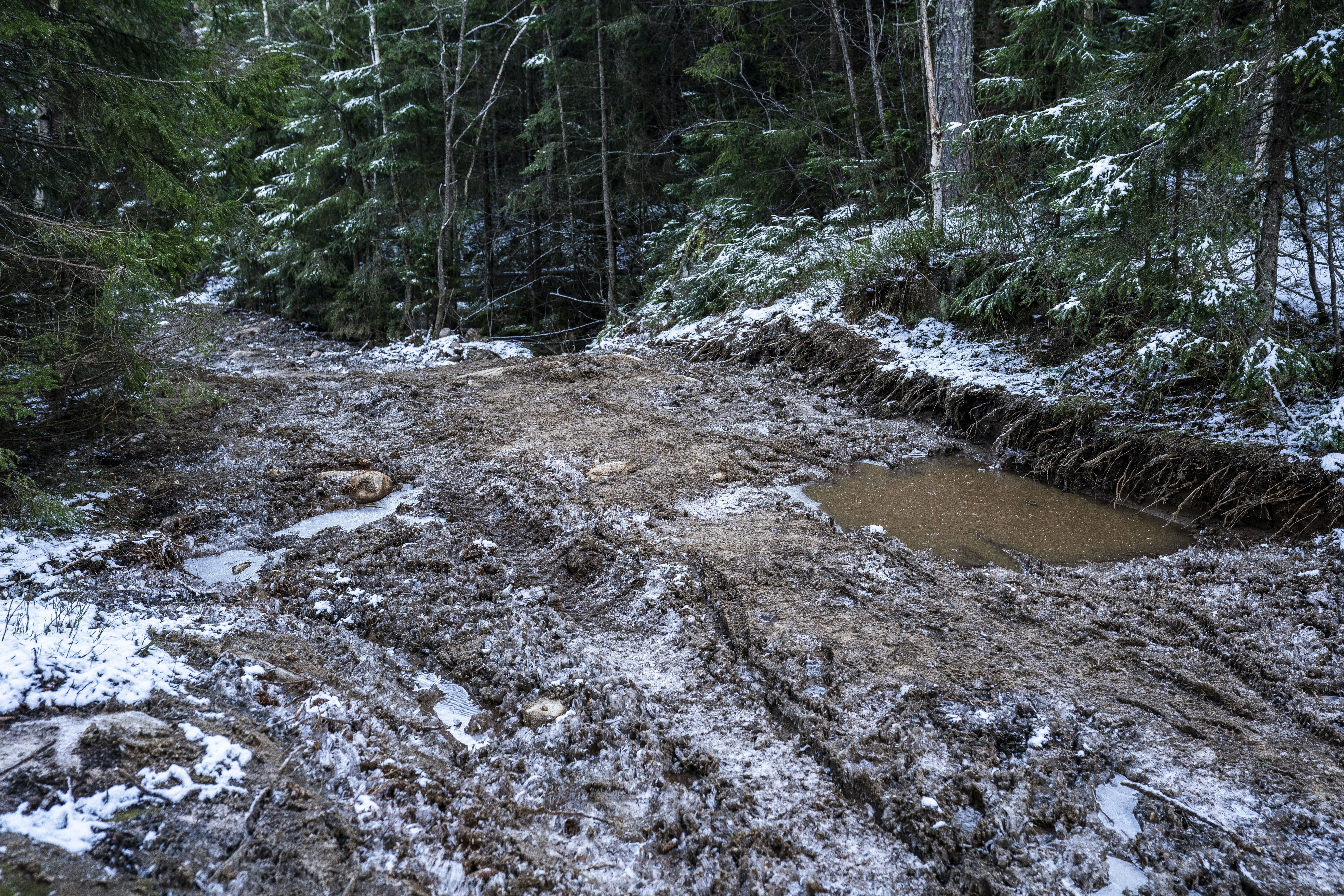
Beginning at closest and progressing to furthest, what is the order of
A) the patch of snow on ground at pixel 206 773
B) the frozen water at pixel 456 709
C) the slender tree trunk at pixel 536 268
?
the patch of snow on ground at pixel 206 773 < the frozen water at pixel 456 709 < the slender tree trunk at pixel 536 268

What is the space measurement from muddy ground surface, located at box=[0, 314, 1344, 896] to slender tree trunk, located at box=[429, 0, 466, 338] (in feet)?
34.6

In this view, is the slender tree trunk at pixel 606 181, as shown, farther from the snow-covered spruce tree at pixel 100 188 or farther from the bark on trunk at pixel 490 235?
the snow-covered spruce tree at pixel 100 188

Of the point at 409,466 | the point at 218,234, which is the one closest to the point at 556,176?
the point at 218,234

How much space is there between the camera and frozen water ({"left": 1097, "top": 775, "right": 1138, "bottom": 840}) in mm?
2252

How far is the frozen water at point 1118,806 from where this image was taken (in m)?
2.25

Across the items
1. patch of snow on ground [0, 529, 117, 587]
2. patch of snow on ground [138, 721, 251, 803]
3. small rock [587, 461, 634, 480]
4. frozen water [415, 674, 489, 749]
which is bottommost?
small rock [587, 461, 634, 480]

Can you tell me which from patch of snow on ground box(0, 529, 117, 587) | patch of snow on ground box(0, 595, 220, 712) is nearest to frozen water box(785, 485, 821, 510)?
patch of snow on ground box(0, 595, 220, 712)

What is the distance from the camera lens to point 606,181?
586 inches

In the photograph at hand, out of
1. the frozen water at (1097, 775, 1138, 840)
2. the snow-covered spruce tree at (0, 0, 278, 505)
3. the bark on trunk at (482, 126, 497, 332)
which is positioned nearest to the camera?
the frozen water at (1097, 775, 1138, 840)

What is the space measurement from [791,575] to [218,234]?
6.05 metres

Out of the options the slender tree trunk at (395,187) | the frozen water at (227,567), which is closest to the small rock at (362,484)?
the frozen water at (227,567)

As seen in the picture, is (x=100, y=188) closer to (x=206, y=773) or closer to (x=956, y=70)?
(x=206, y=773)

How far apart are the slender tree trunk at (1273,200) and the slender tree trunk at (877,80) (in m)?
6.53

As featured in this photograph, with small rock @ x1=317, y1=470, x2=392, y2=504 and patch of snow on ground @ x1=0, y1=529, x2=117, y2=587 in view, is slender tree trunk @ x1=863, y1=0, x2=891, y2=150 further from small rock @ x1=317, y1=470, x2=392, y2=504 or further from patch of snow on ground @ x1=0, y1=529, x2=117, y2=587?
patch of snow on ground @ x1=0, y1=529, x2=117, y2=587
